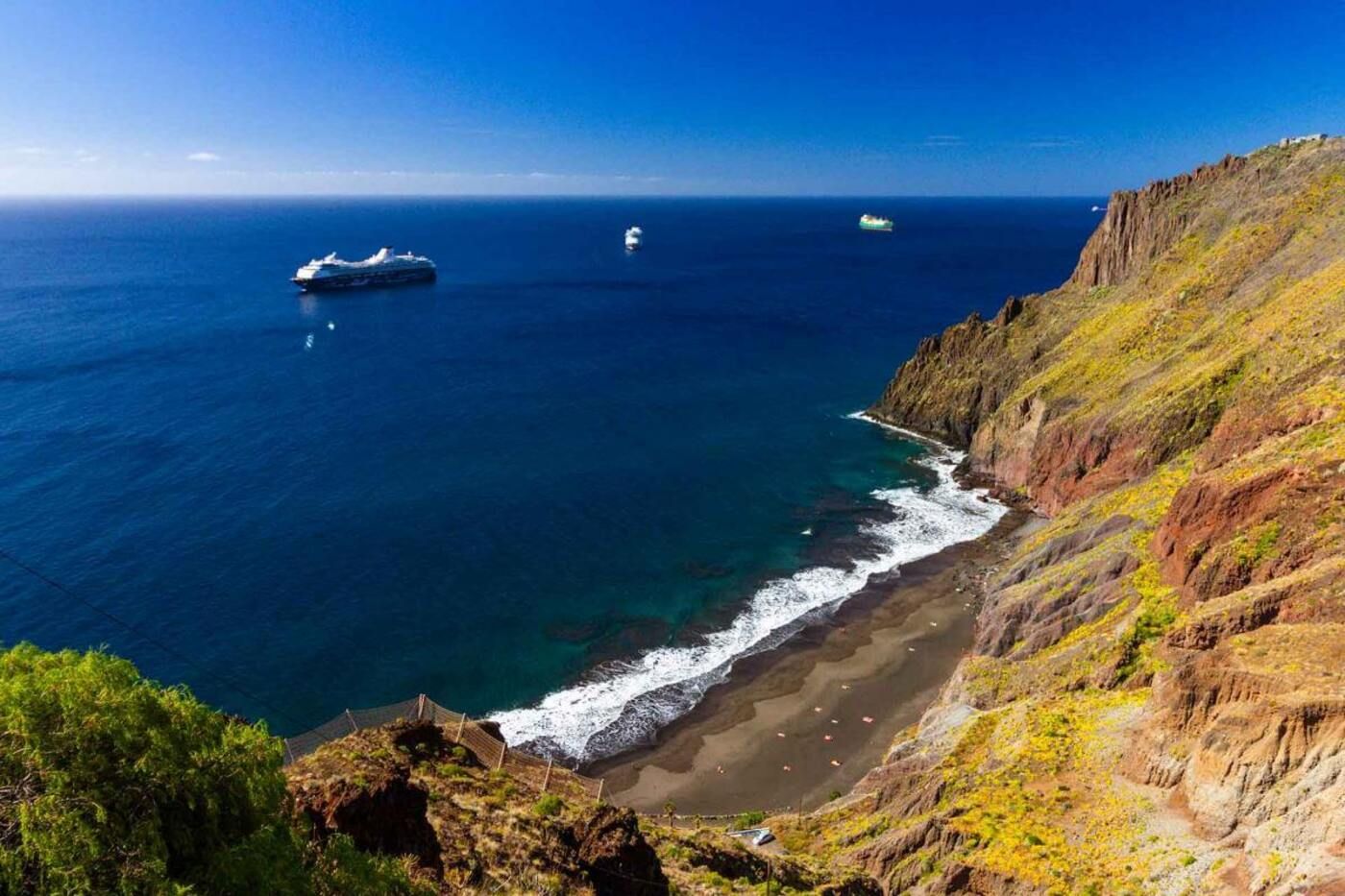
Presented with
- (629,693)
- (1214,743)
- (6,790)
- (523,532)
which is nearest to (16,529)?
(523,532)

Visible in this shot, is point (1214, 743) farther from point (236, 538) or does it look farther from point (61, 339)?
point (61, 339)

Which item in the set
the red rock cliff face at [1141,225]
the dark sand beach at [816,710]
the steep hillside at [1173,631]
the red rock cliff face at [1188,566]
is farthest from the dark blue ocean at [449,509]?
the red rock cliff face at [1141,225]

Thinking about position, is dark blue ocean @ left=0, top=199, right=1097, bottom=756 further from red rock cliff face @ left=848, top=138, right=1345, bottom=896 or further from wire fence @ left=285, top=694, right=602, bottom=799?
wire fence @ left=285, top=694, right=602, bottom=799

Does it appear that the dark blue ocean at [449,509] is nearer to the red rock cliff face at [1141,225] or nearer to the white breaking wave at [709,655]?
the white breaking wave at [709,655]

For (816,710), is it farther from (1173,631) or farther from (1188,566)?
(1173,631)

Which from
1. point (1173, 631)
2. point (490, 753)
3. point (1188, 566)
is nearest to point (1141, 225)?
point (1188, 566)
